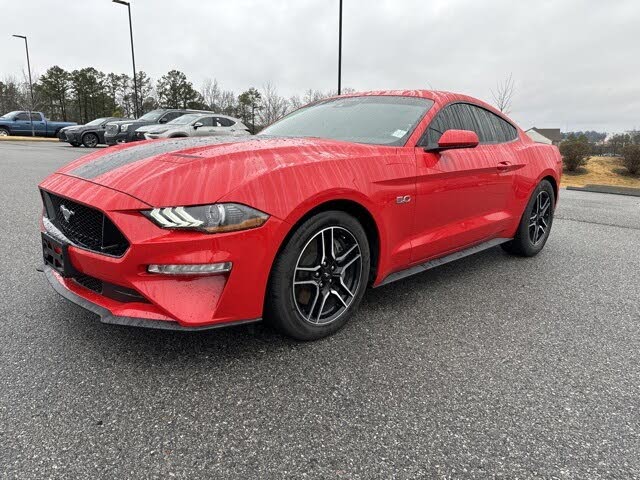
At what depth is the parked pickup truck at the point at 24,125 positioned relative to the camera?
28031 mm

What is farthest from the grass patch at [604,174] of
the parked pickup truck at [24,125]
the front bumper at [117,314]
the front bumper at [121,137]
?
the parked pickup truck at [24,125]

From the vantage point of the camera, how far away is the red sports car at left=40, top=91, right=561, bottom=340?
1985 millimetres

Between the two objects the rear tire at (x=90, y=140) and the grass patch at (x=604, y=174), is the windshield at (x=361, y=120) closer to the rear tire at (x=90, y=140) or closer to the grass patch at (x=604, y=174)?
the rear tire at (x=90, y=140)

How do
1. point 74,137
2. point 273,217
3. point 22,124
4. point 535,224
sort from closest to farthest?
point 273,217, point 535,224, point 74,137, point 22,124

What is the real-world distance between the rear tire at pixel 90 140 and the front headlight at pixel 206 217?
73.2ft

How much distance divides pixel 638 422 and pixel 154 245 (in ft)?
7.12

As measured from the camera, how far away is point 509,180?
3.78m

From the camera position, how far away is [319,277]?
2.47m

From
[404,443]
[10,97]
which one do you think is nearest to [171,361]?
[404,443]

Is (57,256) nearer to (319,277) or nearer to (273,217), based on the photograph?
(273,217)

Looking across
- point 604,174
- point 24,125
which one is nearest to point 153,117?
point 24,125

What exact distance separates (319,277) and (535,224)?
283 cm

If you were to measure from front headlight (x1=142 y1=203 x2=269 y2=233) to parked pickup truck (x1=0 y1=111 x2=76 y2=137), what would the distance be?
3220 cm

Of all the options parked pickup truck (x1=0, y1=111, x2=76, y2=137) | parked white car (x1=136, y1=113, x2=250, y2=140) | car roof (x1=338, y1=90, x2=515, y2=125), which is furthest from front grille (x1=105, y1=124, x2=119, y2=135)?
car roof (x1=338, y1=90, x2=515, y2=125)
